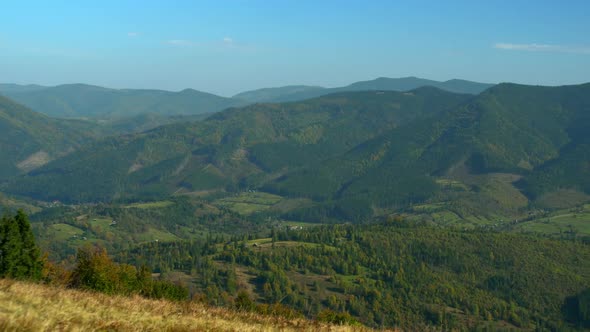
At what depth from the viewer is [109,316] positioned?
2389 cm

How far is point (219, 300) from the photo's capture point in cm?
19462

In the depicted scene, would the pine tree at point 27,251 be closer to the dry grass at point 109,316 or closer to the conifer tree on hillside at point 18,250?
the conifer tree on hillside at point 18,250

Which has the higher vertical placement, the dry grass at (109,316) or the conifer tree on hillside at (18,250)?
the dry grass at (109,316)

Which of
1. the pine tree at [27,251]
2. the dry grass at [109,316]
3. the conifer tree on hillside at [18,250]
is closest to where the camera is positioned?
the dry grass at [109,316]

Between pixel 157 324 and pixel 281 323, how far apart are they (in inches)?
299

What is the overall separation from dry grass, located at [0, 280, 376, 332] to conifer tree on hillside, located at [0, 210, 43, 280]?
189 ft

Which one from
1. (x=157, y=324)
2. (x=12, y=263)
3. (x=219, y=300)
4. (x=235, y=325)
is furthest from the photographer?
(x=219, y=300)

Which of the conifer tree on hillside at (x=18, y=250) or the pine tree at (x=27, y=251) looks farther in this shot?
the pine tree at (x=27, y=251)

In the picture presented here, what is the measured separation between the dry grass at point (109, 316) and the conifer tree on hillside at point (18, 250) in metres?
57.5

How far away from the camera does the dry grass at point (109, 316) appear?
2111 cm

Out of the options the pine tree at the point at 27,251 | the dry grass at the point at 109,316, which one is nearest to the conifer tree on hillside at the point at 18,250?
the pine tree at the point at 27,251

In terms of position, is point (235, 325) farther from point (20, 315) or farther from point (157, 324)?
point (20, 315)

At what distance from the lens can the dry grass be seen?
831 inches

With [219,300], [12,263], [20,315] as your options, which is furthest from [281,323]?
[219,300]
